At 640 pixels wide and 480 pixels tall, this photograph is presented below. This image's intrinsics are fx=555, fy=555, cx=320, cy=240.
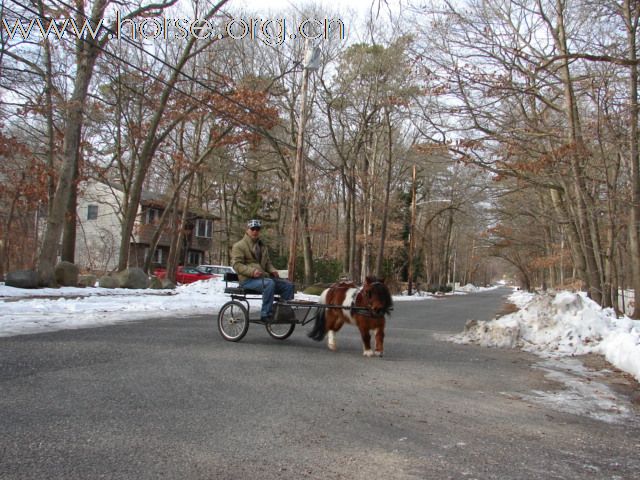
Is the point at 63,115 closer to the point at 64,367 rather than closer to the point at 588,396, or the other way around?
the point at 64,367

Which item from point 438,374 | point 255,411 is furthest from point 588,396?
point 255,411

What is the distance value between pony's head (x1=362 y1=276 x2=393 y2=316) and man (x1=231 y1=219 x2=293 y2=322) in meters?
1.42

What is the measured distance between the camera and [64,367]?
6305mm

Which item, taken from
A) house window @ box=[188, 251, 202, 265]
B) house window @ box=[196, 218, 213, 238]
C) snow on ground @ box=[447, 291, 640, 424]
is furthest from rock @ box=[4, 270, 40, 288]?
house window @ box=[188, 251, 202, 265]

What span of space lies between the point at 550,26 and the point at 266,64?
19.7 m

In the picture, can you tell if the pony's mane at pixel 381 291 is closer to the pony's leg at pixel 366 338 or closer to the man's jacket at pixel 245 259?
the pony's leg at pixel 366 338

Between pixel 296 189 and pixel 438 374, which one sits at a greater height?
pixel 296 189

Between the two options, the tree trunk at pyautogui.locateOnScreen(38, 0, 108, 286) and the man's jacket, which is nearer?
the man's jacket

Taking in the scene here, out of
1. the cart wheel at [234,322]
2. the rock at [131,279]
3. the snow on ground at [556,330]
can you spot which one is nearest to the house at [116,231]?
the rock at [131,279]

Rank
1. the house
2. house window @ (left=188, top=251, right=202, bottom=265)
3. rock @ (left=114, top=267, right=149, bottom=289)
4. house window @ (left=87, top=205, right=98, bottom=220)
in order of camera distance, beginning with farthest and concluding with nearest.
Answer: house window @ (left=188, top=251, right=202, bottom=265) → house window @ (left=87, top=205, right=98, bottom=220) → the house → rock @ (left=114, top=267, right=149, bottom=289)

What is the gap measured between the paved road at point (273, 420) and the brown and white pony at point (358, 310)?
0.61 m

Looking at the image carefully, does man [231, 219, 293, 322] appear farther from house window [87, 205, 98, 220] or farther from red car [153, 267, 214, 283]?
house window [87, 205, 98, 220]

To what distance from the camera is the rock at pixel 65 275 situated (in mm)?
20188

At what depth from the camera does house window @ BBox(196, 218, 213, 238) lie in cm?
6003
